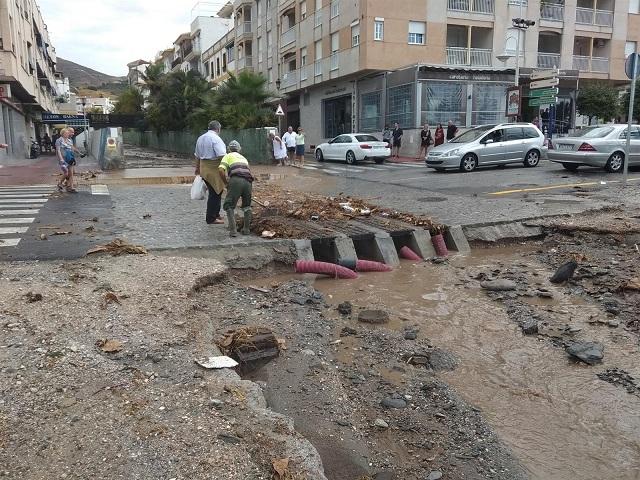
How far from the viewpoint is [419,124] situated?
29.2 meters

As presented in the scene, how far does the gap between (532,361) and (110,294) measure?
3.87 m

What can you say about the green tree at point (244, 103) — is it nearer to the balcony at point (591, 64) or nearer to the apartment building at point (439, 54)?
the apartment building at point (439, 54)

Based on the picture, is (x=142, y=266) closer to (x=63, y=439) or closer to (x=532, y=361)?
(x=63, y=439)

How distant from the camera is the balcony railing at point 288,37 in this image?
40744 mm

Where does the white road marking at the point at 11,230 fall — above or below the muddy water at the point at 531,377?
above

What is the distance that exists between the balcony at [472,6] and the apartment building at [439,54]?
0.18 feet

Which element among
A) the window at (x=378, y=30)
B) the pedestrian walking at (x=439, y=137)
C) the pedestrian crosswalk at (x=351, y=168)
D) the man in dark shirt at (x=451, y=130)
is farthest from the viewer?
the window at (x=378, y=30)

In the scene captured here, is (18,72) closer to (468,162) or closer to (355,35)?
(355,35)

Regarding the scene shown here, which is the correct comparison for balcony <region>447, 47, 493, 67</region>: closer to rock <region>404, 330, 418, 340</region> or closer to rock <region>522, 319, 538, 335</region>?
rock <region>522, 319, 538, 335</region>

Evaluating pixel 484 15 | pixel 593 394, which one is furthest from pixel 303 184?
pixel 484 15

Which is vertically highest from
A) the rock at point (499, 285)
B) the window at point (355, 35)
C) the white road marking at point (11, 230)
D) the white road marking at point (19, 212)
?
the window at point (355, 35)

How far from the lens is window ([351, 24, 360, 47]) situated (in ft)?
104

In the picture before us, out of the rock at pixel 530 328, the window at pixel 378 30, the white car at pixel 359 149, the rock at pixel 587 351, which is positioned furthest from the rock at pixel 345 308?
the window at pixel 378 30

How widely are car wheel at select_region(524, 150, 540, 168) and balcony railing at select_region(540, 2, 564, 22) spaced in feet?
58.6
